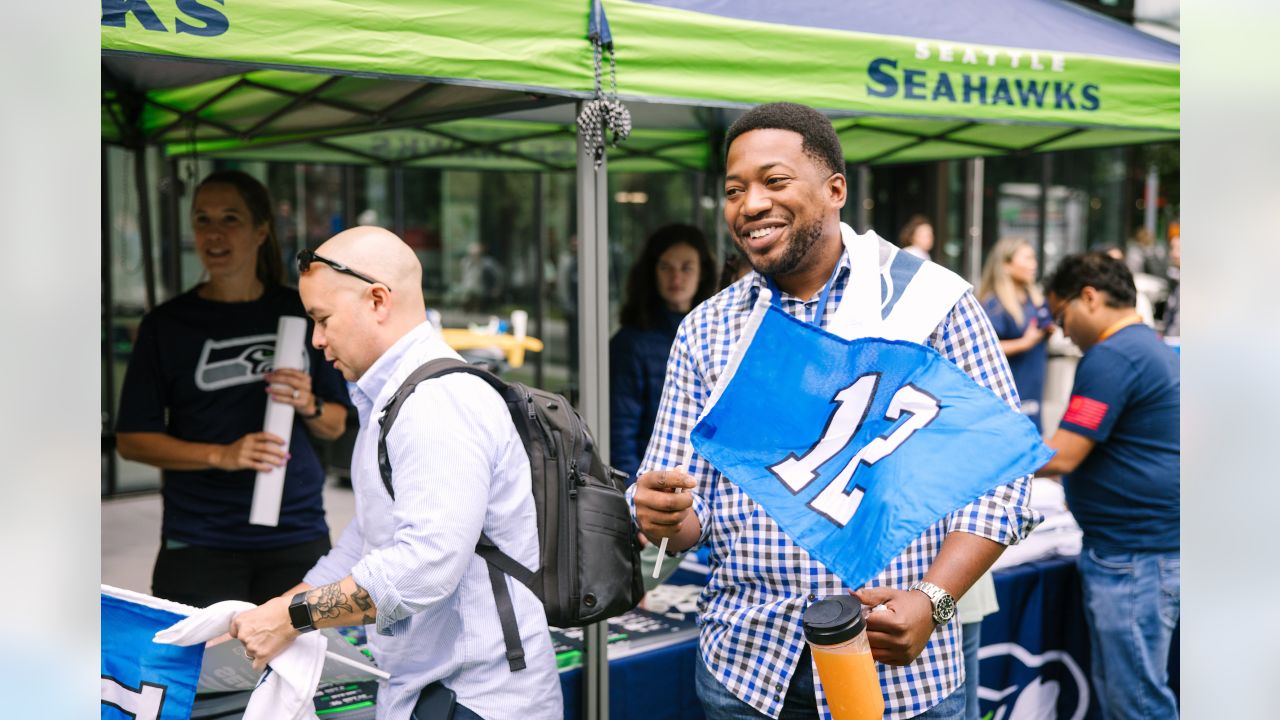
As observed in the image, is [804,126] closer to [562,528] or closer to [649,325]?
[562,528]

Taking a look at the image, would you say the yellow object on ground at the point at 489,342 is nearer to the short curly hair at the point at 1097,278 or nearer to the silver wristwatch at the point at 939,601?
the short curly hair at the point at 1097,278

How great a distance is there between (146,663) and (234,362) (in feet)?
4.75

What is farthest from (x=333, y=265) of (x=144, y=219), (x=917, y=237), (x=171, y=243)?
(x=917, y=237)

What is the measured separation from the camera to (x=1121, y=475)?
378cm

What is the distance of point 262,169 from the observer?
8.05m

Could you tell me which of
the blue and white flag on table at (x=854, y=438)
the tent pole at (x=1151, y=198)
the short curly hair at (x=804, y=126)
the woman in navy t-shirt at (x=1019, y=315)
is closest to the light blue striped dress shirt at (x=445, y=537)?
the blue and white flag on table at (x=854, y=438)

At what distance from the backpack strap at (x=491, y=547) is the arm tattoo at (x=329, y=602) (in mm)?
196

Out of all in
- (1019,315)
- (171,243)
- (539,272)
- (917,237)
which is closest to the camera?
(1019,315)

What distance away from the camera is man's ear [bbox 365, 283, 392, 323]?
7.10 feet

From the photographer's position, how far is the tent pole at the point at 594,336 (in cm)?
309

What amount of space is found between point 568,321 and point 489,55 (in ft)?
30.2

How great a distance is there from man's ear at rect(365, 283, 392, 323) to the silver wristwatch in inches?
42.6

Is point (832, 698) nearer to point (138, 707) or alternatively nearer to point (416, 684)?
point (416, 684)

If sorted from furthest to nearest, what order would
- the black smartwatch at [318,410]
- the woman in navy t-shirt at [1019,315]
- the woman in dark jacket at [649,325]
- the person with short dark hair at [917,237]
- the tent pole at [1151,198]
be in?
the tent pole at [1151,198] → the person with short dark hair at [917,237] → the woman in navy t-shirt at [1019,315] → the woman in dark jacket at [649,325] → the black smartwatch at [318,410]
